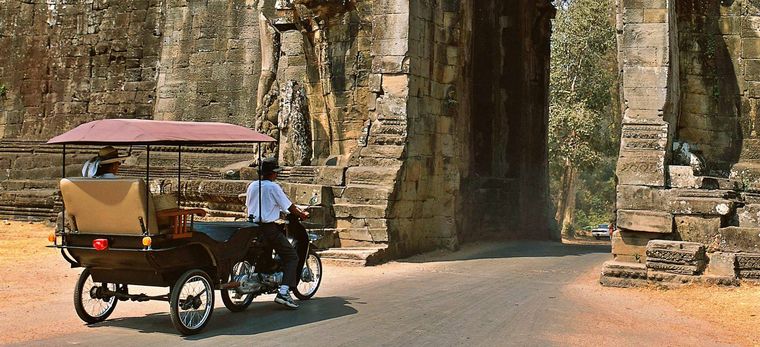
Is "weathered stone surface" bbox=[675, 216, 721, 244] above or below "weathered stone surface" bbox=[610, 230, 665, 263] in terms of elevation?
above

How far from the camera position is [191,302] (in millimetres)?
7074

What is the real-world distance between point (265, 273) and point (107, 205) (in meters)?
1.85

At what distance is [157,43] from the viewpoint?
2473 centimetres

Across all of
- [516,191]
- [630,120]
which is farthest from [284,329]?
[516,191]

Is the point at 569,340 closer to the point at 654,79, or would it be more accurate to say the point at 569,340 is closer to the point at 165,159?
the point at 654,79

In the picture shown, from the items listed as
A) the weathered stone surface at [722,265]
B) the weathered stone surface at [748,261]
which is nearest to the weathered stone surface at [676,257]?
the weathered stone surface at [722,265]

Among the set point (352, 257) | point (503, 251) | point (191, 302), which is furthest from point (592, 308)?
point (503, 251)

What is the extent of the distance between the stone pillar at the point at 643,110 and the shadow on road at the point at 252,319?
4.65 m

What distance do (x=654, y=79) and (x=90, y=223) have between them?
342 inches

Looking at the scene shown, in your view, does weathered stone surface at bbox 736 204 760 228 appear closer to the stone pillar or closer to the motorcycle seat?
the stone pillar

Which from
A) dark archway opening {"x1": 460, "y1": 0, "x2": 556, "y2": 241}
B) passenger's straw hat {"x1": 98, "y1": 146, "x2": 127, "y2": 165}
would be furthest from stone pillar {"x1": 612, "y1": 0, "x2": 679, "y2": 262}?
dark archway opening {"x1": 460, "y1": 0, "x2": 556, "y2": 241}

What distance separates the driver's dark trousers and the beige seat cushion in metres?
1.50

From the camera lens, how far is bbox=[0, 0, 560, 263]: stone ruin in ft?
48.0

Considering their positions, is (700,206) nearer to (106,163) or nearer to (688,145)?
(688,145)
